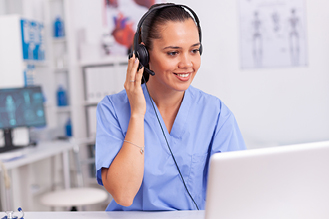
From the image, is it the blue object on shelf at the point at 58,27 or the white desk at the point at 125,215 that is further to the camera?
the blue object on shelf at the point at 58,27

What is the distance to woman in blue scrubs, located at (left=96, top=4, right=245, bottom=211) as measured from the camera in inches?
39.5

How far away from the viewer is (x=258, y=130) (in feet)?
9.25

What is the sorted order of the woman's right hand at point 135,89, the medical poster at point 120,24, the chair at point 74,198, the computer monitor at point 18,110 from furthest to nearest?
the medical poster at point 120,24
the computer monitor at point 18,110
the chair at point 74,198
the woman's right hand at point 135,89

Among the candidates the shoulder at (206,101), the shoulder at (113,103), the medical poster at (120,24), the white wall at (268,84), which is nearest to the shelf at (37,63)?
the medical poster at (120,24)

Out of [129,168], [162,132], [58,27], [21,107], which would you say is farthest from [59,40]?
[129,168]

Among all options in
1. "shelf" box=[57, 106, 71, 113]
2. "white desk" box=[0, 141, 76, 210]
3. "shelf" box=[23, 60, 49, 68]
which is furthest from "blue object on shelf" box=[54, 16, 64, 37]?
"white desk" box=[0, 141, 76, 210]

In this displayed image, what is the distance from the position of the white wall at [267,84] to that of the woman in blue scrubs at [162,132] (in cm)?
172

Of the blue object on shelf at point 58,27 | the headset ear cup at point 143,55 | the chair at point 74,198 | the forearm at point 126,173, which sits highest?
the blue object on shelf at point 58,27

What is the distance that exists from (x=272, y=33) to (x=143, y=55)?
6.47 ft

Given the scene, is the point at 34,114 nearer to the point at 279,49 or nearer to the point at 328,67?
the point at 279,49

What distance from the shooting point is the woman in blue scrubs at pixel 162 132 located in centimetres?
100

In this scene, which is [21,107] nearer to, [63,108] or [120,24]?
[63,108]

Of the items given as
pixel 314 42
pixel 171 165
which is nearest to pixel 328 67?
pixel 314 42

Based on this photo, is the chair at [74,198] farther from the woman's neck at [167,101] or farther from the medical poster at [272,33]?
the medical poster at [272,33]
